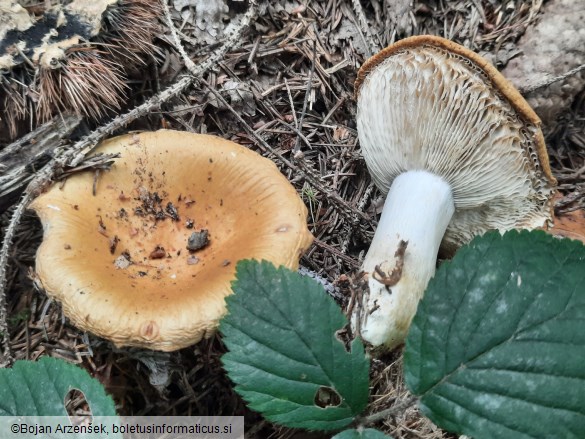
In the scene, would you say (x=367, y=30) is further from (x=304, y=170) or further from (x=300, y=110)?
(x=304, y=170)

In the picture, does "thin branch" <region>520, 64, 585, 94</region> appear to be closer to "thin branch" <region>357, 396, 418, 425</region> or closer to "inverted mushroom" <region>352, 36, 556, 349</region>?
"inverted mushroom" <region>352, 36, 556, 349</region>

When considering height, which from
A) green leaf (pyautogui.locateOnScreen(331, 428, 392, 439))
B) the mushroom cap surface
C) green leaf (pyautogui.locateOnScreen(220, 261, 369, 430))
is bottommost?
green leaf (pyautogui.locateOnScreen(331, 428, 392, 439))

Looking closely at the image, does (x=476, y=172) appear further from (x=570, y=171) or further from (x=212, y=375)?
(x=212, y=375)

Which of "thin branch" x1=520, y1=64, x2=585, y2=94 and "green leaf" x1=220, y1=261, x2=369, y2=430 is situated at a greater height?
"thin branch" x1=520, y1=64, x2=585, y2=94

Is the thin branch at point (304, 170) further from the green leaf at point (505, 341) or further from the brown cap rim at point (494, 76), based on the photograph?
the green leaf at point (505, 341)

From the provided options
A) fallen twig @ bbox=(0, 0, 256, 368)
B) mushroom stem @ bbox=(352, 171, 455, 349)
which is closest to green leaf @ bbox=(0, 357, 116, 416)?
fallen twig @ bbox=(0, 0, 256, 368)

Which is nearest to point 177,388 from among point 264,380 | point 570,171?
point 264,380

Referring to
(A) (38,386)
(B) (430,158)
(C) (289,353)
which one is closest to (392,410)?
(C) (289,353)
